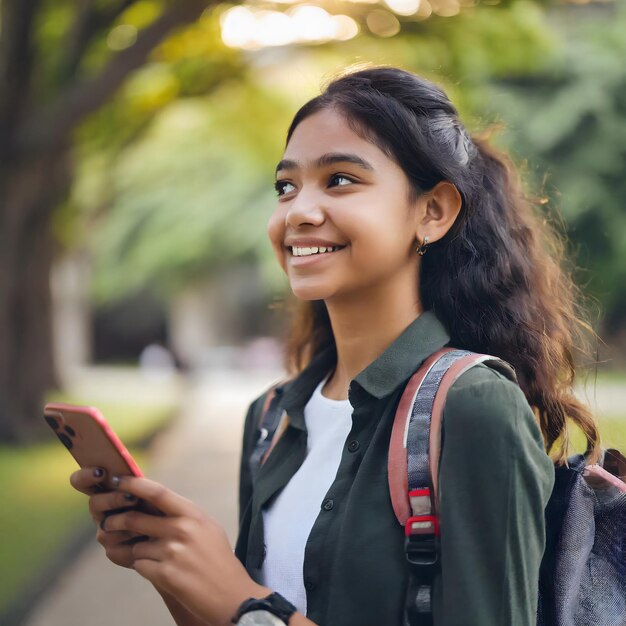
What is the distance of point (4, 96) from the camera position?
10039 millimetres

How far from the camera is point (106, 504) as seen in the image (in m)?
1.79

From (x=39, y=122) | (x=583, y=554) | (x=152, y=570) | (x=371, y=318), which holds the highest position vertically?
(x=39, y=122)

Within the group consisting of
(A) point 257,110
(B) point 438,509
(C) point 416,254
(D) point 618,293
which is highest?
(A) point 257,110

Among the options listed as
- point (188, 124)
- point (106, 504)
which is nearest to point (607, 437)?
point (106, 504)

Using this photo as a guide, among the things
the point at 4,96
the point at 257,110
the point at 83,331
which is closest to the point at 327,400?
the point at 4,96

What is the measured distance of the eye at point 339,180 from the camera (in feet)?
6.19

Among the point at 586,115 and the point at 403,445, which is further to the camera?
the point at 586,115

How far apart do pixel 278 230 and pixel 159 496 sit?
0.64 metres

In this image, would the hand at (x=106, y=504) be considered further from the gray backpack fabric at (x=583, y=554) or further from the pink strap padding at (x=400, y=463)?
the gray backpack fabric at (x=583, y=554)

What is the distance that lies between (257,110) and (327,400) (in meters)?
13.1

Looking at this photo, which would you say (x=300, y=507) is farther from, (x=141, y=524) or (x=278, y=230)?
(x=278, y=230)

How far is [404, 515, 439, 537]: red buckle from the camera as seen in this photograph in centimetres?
161

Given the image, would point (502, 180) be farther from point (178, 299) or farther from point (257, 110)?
point (178, 299)

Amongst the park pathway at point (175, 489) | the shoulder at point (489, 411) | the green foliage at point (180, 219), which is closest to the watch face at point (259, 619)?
the shoulder at point (489, 411)
